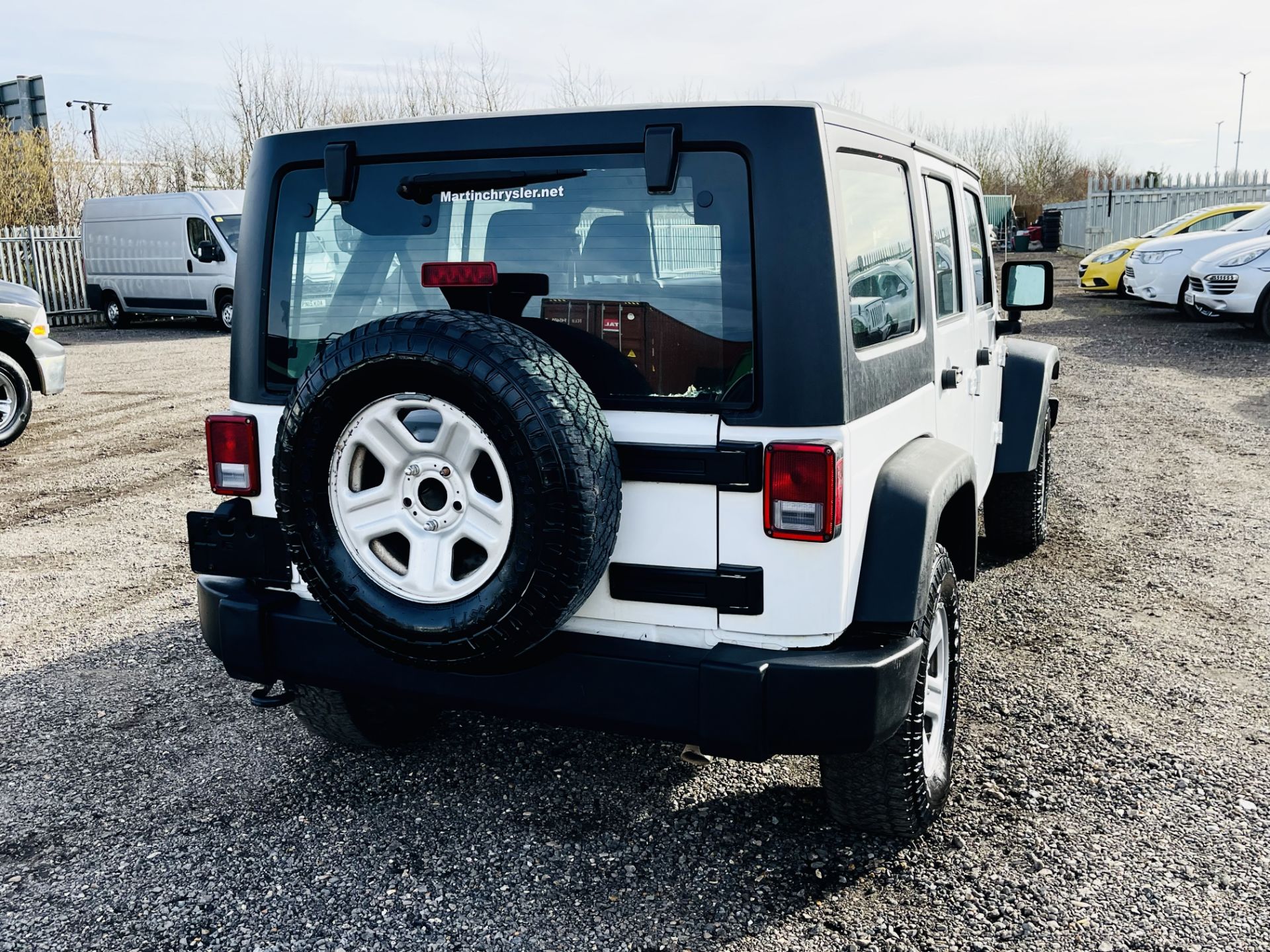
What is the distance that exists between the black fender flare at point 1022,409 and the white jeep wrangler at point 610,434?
224cm

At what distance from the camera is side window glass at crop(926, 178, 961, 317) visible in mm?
3586

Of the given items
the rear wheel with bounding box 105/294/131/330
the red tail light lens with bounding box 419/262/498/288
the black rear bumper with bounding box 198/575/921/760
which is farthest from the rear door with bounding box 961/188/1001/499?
the rear wheel with bounding box 105/294/131/330

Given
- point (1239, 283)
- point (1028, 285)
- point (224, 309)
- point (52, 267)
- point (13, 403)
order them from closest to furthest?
point (1028, 285) < point (13, 403) < point (1239, 283) < point (224, 309) < point (52, 267)

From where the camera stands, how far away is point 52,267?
2089 cm

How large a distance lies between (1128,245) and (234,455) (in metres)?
19.3

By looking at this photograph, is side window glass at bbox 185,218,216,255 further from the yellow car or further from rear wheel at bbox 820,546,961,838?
rear wheel at bbox 820,546,961,838

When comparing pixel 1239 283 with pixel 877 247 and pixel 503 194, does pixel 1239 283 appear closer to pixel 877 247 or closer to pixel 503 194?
pixel 877 247

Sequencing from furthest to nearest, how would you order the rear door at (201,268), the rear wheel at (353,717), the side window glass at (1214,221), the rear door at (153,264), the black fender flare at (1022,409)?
the rear door at (153,264) < the rear door at (201,268) < the side window glass at (1214,221) < the black fender flare at (1022,409) < the rear wheel at (353,717)

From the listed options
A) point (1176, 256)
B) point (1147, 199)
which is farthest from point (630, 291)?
point (1147, 199)

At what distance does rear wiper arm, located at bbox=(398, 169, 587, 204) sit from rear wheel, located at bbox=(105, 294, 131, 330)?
64.1 feet

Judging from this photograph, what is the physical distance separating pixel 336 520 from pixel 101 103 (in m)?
62.2

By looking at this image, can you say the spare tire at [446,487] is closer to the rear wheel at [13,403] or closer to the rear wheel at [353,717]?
the rear wheel at [353,717]

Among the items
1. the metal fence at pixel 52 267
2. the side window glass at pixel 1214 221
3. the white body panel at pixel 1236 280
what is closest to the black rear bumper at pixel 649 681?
the white body panel at pixel 1236 280

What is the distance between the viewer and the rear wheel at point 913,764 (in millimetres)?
2826
